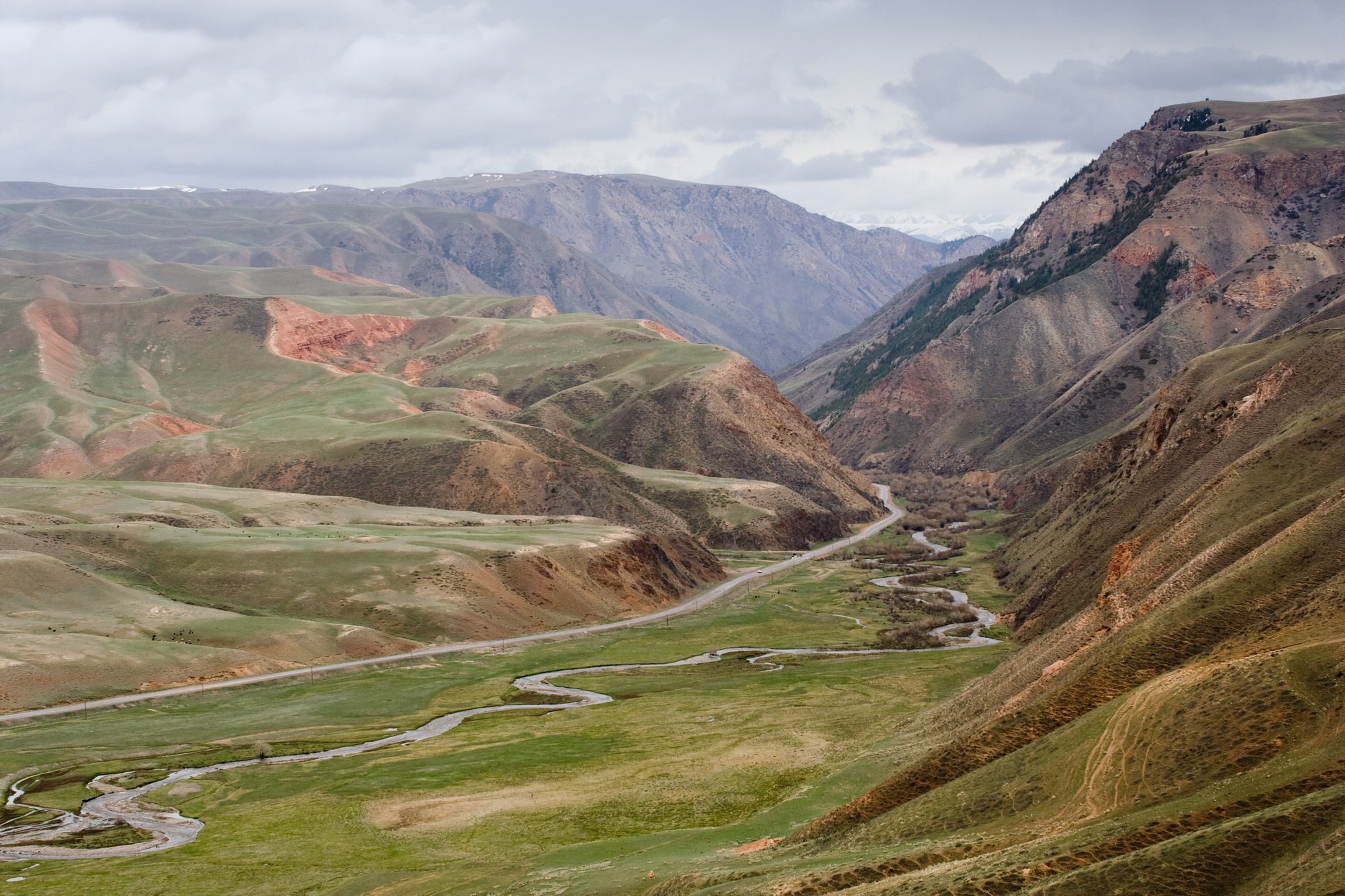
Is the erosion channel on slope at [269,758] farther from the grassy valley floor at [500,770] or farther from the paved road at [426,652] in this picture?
the grassy valley floor at [500,770]

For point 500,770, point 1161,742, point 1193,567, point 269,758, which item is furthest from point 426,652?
point 1161,742

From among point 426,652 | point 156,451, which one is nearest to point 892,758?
point 426,652

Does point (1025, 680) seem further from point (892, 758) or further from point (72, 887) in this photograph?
point (72, 887)

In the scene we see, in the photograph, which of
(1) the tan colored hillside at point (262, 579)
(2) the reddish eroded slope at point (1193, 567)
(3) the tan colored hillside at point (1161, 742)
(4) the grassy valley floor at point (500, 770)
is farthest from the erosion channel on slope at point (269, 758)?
(3) the tan colored hillside at point (1161, 742)

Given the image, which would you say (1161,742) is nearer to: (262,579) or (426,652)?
(426,652)

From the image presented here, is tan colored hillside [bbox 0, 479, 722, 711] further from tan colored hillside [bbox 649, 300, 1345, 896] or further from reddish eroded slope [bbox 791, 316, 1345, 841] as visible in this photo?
tan colored hillside [bbox 649, 300, 1345, 896]
